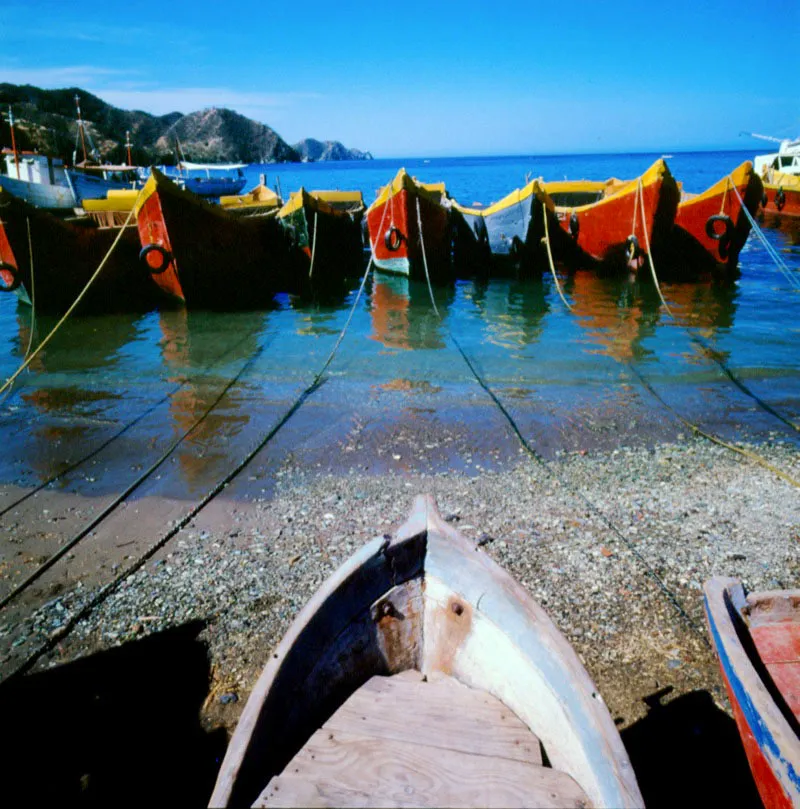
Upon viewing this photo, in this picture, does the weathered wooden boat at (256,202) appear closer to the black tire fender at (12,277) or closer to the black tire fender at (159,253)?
the black tire fender at (159,253)

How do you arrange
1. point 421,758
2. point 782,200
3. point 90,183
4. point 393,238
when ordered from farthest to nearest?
1. point 782,200
2. point 90,183
3. point 393,238
4. point 421,758

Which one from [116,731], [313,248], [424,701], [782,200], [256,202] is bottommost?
[116,731]

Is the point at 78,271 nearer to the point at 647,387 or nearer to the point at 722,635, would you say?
the point at 647,387

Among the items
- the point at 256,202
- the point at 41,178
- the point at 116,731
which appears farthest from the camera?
the point at 256,202

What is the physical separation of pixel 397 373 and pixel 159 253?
8.13 m

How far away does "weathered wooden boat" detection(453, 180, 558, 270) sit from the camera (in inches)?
700

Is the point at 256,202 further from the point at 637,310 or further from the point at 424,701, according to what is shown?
the point at 424,701

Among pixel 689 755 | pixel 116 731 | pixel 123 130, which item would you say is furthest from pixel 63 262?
pixel 123 130

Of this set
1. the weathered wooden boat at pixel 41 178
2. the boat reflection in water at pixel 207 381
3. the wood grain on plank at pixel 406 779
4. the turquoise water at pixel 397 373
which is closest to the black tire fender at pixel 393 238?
the turquoise water at pixel 397 373

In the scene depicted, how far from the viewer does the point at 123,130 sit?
346 ft

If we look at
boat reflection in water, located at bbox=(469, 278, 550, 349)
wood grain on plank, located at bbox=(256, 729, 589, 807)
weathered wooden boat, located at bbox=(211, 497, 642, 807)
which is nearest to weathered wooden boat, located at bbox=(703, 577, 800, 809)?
weathered wooden boat, located at bbox=(211, 497, 642, 807)

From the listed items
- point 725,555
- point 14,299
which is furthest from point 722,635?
point 14,299

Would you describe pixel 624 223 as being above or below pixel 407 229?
above

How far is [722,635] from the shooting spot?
2.92 meters
